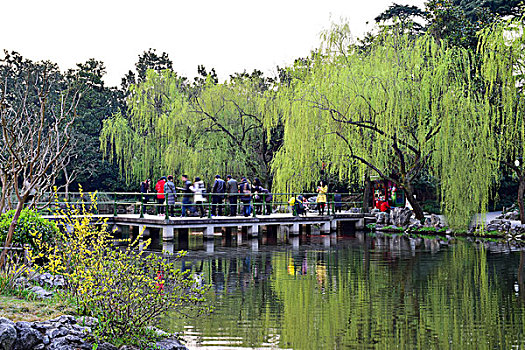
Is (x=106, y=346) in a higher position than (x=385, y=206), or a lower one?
lower

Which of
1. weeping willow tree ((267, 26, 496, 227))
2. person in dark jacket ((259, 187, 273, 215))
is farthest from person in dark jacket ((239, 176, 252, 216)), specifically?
weeping willow tree ((267, 26, 496, 227))

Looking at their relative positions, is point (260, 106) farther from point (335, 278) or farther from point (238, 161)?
point (335, 278)

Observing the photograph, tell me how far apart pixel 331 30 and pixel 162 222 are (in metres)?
10.2

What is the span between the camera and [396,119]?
A: 2162 cm

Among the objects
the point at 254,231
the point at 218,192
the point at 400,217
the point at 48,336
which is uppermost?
the point at 218,192

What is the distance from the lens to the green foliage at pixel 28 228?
9.94 metres

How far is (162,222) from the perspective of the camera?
65.6ft

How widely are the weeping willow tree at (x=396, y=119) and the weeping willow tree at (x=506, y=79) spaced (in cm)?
58

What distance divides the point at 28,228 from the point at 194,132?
64.5 ft

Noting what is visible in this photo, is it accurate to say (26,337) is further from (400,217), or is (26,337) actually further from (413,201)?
(400,217)

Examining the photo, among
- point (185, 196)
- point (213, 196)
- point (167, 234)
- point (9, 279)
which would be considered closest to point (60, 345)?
point (9, 279)

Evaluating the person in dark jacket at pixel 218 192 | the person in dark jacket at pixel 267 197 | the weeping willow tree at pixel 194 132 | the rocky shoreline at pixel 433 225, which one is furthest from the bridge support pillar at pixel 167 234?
the rocky shoreline at pixel 433 225

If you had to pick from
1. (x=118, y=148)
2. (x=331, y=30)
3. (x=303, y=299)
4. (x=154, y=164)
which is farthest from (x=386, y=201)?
(x=303, y=299)

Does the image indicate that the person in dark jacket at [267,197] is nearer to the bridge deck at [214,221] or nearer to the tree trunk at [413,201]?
the bridge deck at [214,221]
